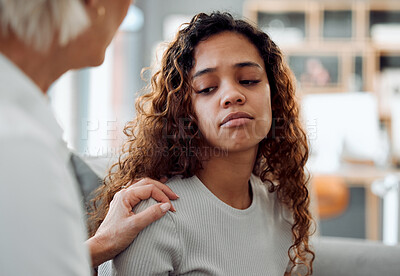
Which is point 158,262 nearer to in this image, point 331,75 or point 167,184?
point 167,184

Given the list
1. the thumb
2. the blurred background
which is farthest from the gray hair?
the blurred background

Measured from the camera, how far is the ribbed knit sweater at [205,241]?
Result: 2.83ft

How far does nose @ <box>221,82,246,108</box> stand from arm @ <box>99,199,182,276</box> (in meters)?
0.28

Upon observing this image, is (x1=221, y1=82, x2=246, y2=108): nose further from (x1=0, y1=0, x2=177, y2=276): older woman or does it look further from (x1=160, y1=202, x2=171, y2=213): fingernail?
(x1=0, y1=0, x2=177, y2=276): older woman

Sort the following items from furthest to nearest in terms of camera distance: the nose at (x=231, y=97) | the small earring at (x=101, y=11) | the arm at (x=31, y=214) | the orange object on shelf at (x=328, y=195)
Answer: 1. the orange object on shelf at (x=328, y=195)
2. the nose at (x=231, y=97)
3. the small earring at (x=101, y=11)
4. the arm at (x=31, y=214)

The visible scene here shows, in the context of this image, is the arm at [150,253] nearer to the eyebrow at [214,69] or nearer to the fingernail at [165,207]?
the fingernail at [165,207]

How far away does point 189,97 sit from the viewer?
41.3 inches

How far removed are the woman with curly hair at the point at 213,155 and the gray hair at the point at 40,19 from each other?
0.47 meters

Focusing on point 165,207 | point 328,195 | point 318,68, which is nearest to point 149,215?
point 165,207

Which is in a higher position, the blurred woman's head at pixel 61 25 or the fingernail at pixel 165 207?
the blurred woman's head at pixel 61 25

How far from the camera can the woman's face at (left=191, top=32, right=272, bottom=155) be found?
982 millimetres

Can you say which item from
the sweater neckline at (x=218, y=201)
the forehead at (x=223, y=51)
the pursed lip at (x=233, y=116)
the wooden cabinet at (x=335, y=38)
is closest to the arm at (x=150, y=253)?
the sweater neckline at (x=218, y=201)

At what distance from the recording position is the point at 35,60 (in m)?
0.53

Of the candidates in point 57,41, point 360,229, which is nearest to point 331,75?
point 360,229
